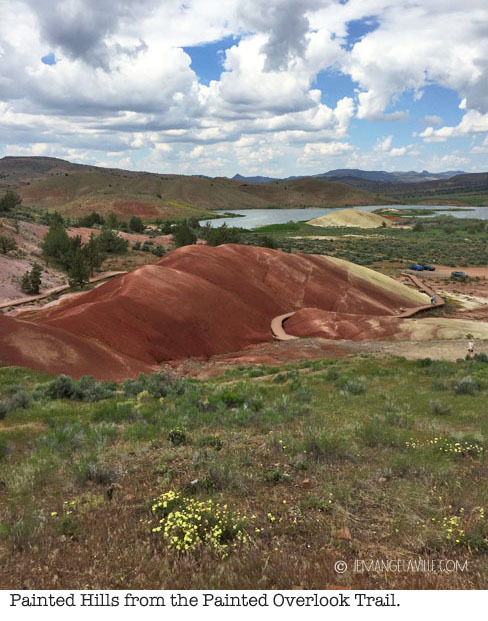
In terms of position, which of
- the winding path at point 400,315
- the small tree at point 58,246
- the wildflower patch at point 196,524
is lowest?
the winding path at point 400,315

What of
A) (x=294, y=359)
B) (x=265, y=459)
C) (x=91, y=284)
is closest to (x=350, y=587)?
(x=265, y=459)

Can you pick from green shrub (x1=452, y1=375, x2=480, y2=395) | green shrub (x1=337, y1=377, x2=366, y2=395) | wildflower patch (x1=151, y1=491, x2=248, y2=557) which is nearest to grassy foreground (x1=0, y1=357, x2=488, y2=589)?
wildflower patch (x1=151, y1=491, x2=248, y2=557)

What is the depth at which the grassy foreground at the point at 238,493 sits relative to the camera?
4.68m

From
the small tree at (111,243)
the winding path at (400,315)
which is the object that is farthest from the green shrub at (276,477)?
the small tree at (111,243)

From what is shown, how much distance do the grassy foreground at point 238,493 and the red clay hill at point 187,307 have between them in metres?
8.32

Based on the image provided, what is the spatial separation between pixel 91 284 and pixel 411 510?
4425 centimetres

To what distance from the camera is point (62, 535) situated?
522 cm

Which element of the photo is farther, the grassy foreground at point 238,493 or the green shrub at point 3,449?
the green shrub at point 3,449

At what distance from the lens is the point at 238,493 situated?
6328mm

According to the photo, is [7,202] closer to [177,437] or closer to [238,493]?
[177,437]

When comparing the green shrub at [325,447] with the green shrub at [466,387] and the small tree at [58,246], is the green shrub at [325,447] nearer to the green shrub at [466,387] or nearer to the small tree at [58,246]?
the green shrub at [466,387]

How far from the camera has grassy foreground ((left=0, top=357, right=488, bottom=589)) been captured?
4680 mm

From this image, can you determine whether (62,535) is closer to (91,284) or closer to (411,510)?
(411,510)

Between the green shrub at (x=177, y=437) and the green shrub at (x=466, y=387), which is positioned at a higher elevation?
the green shrub at (x=177, y=437)
